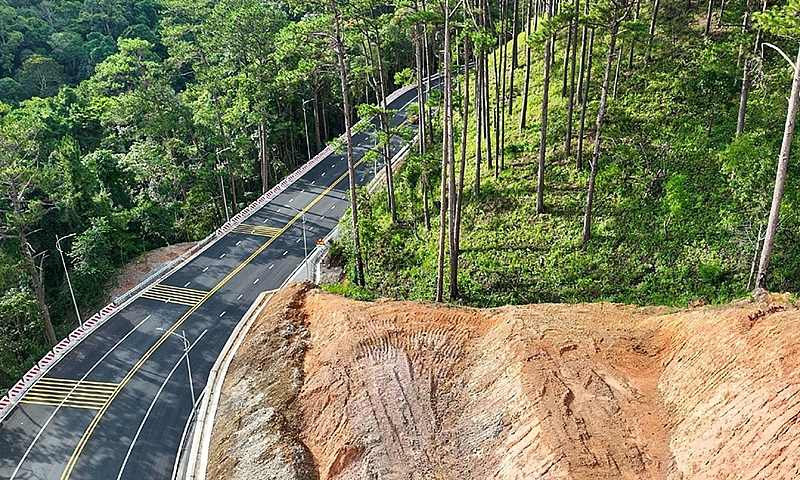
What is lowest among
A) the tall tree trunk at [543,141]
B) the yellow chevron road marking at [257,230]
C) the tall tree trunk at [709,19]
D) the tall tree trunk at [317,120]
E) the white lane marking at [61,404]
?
the white lane marking at [61,404]

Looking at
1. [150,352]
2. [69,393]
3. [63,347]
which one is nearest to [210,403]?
[150,352]

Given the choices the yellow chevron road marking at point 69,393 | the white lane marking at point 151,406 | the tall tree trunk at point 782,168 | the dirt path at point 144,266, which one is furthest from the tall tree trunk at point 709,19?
the yellow chevron road marking at point 69,393

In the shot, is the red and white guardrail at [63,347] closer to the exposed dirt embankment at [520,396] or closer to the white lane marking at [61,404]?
the white lane marking at [61,404]

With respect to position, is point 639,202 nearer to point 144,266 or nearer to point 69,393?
point 69,393

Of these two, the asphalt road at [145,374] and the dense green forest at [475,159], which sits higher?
the dense green forest at [475,159]

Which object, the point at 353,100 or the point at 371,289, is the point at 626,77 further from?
the point at 353,100

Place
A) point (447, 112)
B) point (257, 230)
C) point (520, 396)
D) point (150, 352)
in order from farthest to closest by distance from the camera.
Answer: point (257, 230)
point (150, 352)
point (447, 112)
point (520, 396)

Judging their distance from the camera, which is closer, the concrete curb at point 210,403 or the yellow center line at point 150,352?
the concrete curb at point 210,403
